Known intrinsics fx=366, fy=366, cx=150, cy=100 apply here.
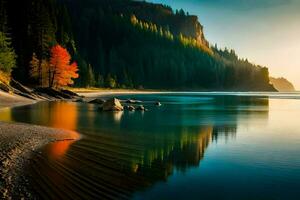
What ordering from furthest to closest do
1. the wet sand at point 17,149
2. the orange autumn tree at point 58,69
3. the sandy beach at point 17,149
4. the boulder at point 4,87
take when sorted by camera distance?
the orange autumn tree at point 58,69
the boulder at point 4,87
the wet sand at point 17,149
the sandy beach at point 17,149

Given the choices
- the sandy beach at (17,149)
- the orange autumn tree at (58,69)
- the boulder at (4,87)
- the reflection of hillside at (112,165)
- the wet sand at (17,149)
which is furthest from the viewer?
the orange autumn tree at (58,69)

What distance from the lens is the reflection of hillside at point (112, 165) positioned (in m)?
14.8

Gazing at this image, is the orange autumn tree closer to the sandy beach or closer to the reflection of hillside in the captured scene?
the sandy beach

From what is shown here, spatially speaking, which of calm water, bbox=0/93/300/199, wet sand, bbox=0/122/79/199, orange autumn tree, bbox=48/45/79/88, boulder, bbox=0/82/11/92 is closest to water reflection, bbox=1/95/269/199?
calm water, bbox=0/93/300/199

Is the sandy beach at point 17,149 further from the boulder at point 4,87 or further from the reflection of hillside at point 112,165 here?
the boulder at point 4,87

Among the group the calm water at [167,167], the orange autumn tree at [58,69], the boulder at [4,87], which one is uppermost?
the orange autumn tree at [58,69]

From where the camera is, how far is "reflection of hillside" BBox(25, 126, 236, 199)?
14836 mm

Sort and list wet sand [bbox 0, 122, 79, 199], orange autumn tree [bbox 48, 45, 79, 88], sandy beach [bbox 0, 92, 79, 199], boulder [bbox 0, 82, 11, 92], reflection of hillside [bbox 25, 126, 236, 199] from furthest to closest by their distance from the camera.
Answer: orange autumn tree [bbox 48, 45, 79, 88]
boulder [bbox 0, 82, 11, 92]
reflection of hillside [bbox 25, 126, 236, 199]
wet sand [bbox 0, 122, 79, 199]
sandy beach [bbox 0, 92, 79, 199]

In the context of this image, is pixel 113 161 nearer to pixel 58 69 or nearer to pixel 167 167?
pixel 167 167

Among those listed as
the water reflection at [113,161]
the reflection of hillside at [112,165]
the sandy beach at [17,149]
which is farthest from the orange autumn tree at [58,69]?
the reflection of hillside at [112,165]

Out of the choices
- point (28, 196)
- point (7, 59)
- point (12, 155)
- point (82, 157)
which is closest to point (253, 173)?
point (82, 157)

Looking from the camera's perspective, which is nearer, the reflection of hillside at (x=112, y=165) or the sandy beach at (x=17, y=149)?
the sandy beach at (x=17, y=149)

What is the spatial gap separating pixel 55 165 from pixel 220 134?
1938 cm

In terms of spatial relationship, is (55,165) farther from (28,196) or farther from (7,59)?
(7,59)
